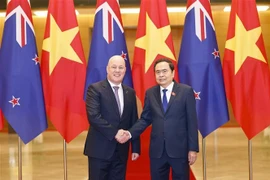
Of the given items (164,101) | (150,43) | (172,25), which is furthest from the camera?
(172,25)

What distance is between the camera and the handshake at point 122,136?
3.03 metres

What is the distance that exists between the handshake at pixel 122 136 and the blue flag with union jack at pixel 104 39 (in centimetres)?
94

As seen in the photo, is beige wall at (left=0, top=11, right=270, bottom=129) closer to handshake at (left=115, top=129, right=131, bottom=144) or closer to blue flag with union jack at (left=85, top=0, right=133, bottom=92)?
blue flag with union jack at (left=85, top=0, right=133, bottom=92)

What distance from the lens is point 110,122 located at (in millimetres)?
3107

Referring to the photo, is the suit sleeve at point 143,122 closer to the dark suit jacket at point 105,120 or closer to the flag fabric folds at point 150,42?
the dark suit jacket at point 105,120

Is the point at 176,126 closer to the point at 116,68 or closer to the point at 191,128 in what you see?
the point at 191,128

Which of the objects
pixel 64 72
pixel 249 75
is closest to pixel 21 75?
pixel 64 72

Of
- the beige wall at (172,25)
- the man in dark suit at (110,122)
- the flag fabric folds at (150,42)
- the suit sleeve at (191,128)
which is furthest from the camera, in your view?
the beige wall at (172,25)

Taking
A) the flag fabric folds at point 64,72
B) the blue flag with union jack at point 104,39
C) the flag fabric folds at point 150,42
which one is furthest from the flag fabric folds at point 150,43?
the flag fabric folds at point 64,72

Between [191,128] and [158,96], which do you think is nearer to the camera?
[191,128]

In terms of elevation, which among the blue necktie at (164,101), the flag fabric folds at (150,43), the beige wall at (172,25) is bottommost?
the blue necktie at (164,101)

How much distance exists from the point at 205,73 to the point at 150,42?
1.94 feet

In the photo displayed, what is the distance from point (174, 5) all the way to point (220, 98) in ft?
25.5

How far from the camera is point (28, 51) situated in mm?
3822
